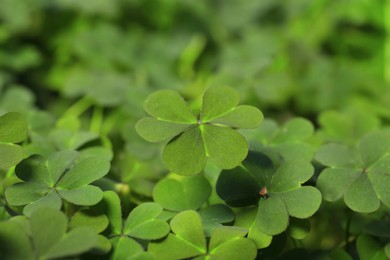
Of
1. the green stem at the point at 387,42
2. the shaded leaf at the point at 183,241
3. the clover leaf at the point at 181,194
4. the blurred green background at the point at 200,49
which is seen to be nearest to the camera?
the shaded leaf at the point at 183,241

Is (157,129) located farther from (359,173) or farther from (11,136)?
(359,173)

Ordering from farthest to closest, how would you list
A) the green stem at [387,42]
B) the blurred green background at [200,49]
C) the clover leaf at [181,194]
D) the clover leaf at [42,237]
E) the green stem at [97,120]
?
the green stem at [387,42], the blurred green background at [200,49], the green stem at [97,120], the clover leaf at [181,194], the clover leaf at [42,237]

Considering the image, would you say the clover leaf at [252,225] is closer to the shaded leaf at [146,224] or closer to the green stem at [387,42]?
the shaded leaf at [146,224]

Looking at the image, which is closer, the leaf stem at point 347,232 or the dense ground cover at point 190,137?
the dense ground cover at point 190,137

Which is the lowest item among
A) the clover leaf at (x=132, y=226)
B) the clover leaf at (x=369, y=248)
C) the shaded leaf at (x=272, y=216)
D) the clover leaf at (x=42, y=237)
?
the clover leaf at (x=369, y=248)

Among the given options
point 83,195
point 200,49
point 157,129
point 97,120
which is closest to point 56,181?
point 83,195

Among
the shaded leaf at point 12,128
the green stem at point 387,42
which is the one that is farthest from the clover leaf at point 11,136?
the green stem at point 387,42

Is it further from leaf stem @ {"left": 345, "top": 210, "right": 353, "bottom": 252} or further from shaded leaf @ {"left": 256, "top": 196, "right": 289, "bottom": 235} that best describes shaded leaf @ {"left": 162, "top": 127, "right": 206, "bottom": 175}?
leaf stem @ {"left": 345, "top": 210, "right": 353, "bottom": 252}
